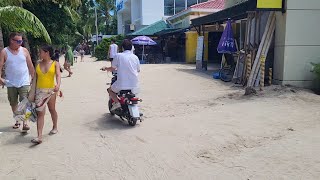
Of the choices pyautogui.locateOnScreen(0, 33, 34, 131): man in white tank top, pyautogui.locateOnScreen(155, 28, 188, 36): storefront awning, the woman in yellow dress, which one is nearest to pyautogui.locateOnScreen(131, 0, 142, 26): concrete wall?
pyautogui.locateOnScreen(155, 28, 188, 36): storefront awning

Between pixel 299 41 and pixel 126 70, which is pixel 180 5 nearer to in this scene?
pixel 299 41

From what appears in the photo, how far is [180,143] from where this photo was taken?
20.9 feet

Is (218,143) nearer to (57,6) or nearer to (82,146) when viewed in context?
(82,146)

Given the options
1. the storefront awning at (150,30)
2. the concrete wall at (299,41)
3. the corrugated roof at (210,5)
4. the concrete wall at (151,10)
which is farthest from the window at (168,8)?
the concrete wall at (299,41)

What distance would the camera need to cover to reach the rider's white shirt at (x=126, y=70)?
24.8 feet

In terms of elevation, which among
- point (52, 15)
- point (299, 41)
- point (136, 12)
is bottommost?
point (299, 41)

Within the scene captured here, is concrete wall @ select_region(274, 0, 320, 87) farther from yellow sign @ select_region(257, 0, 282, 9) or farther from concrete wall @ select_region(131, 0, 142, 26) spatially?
concrete wall @ select_region(131, 0, 142, 26)

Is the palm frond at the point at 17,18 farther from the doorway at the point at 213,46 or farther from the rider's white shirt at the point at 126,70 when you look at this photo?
the doorway at the point at 213,46

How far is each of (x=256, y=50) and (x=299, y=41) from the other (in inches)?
72.4

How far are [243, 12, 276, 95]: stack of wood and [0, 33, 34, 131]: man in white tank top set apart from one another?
23.7ft

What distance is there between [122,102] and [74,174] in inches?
108

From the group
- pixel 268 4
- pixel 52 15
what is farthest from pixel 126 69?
pixel 52 15

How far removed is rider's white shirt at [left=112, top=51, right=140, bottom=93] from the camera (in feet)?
24.8

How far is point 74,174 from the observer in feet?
16.4
